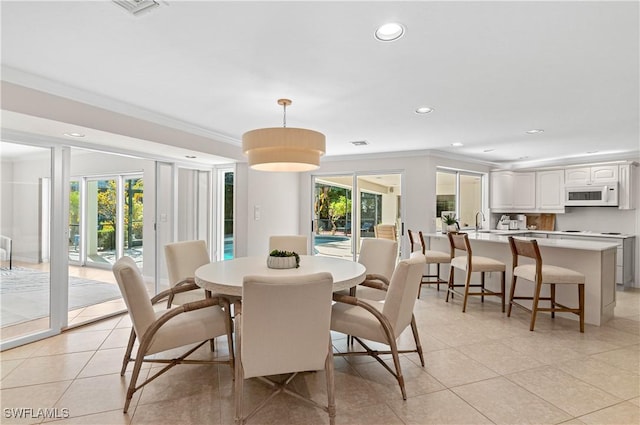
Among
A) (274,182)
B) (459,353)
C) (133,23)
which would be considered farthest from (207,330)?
(274,182)

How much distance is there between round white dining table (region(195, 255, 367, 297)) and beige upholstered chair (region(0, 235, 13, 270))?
2061 mm

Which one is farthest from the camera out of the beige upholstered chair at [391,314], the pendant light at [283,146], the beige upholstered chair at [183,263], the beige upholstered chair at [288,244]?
the beige upholstered chair at [288,244]

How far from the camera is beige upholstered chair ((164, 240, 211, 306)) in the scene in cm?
305

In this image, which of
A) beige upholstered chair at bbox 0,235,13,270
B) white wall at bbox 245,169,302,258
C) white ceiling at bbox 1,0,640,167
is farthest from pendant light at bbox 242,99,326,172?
beige upholstered chair at bbox 0,235,13,270

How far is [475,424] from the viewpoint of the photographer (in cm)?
196

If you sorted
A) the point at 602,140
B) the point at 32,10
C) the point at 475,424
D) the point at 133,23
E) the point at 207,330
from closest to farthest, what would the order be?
the point at 32,10 → the point at 133,23 → the point at 475,424 → the point at 207,330 → the point at 602,140

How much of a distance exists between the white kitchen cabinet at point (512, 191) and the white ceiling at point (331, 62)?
2.64m

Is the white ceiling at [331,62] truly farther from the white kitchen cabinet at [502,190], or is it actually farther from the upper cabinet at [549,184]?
the white kitchen cabinet at [502,190]

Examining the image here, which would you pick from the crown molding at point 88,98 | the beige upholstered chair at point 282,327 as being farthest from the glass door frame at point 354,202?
the beige upholstered chair at point 282,327

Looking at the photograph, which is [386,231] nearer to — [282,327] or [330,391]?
[330,391]

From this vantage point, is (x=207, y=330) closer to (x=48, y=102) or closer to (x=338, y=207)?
(x=48, y=102)

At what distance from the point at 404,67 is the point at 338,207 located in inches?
166

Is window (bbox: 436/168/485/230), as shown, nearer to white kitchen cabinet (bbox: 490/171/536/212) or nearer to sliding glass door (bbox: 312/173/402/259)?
white kitchen cabinet (bbox: 490/171/536/212)

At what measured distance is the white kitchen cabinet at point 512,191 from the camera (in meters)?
6.52
